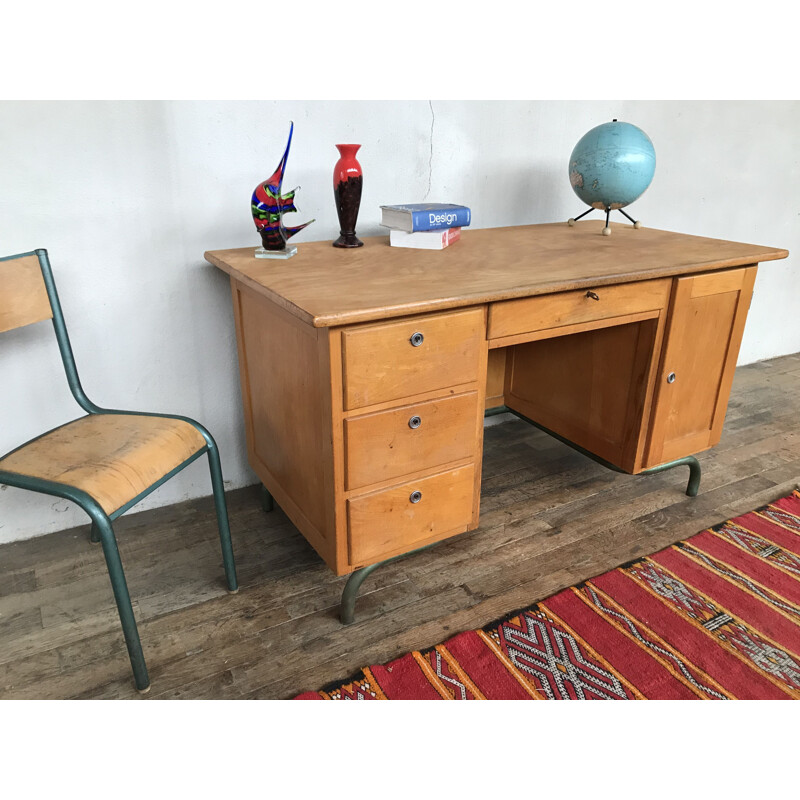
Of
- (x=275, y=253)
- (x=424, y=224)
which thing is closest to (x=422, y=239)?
(x=424, y=224)

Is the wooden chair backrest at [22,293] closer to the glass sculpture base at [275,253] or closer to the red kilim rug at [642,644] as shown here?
the glass sculpture base at [275,253]

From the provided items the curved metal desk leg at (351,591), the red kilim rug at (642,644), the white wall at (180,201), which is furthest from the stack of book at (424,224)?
the red kilim rug at (642,644)

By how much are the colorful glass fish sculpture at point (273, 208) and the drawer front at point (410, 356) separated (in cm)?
48

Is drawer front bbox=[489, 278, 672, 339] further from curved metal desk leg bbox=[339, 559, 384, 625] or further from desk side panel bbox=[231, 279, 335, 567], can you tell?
curved metal desk leg bbox=[339, 559, 384, 625]

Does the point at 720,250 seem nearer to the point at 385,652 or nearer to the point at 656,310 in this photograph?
the point at 656,310

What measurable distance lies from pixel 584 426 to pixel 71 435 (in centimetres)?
153

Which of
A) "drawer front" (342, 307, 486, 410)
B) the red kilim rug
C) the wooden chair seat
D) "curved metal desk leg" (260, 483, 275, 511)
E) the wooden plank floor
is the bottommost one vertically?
the wooden plank floor

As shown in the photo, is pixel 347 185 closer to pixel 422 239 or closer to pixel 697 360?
pixel 422 239

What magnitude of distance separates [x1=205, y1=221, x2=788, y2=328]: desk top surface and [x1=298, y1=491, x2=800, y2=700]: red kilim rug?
0.80m

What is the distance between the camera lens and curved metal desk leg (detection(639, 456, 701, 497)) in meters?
2.04

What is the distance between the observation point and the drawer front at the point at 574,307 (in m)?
1.51

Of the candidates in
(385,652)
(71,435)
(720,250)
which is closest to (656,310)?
(720,250)

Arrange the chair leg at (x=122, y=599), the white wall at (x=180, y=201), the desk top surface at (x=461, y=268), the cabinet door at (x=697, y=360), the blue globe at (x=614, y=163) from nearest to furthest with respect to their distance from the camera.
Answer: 1. the chair leg at (x=122, y=599)
2. the desk top surface at (x=461, y=268)
3. the white wall at (x=180, y=201)
4. the cabinet door at (x=697, y=360)
5. the blue globe at (x=614, y=163)

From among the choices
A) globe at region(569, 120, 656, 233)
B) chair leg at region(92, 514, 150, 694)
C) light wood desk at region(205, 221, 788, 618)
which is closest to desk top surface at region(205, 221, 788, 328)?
light wood desk at region(205, 221, 788, 618)
